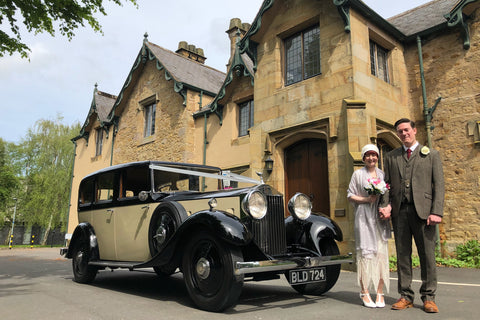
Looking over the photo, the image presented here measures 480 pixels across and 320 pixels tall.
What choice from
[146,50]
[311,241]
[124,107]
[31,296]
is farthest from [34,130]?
[311,241]

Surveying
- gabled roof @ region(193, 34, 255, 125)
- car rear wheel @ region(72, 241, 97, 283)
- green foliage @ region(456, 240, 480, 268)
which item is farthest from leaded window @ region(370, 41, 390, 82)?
car rear wheel @ region(72, 241, 97, 283)

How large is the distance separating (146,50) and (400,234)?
1686cm

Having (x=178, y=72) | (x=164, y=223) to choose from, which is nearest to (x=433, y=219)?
(x=164, y=223)

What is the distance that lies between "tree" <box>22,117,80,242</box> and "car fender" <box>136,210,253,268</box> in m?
26.3

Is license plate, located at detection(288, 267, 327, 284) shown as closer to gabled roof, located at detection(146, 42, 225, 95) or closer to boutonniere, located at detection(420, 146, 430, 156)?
boutonniere, located at detection(420, 146, 430, 156)

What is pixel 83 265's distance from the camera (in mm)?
6105

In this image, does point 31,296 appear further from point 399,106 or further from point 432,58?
point 432,58

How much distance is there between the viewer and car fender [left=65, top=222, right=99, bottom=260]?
590cm

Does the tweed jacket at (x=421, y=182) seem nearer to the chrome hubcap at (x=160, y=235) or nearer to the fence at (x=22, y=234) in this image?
the chrome hubcap at (x=160, y=235)

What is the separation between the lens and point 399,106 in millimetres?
9922

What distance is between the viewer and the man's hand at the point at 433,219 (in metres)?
3.64

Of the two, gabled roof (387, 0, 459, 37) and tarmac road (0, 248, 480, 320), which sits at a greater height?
gabled roof (387, 0, 459, 37)

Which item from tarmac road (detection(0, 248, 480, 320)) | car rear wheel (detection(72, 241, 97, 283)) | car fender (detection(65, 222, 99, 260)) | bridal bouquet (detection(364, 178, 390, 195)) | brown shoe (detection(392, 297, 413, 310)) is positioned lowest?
tarmac road (detection(0, 248, 480, 320))

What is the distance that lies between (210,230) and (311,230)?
142 cm
